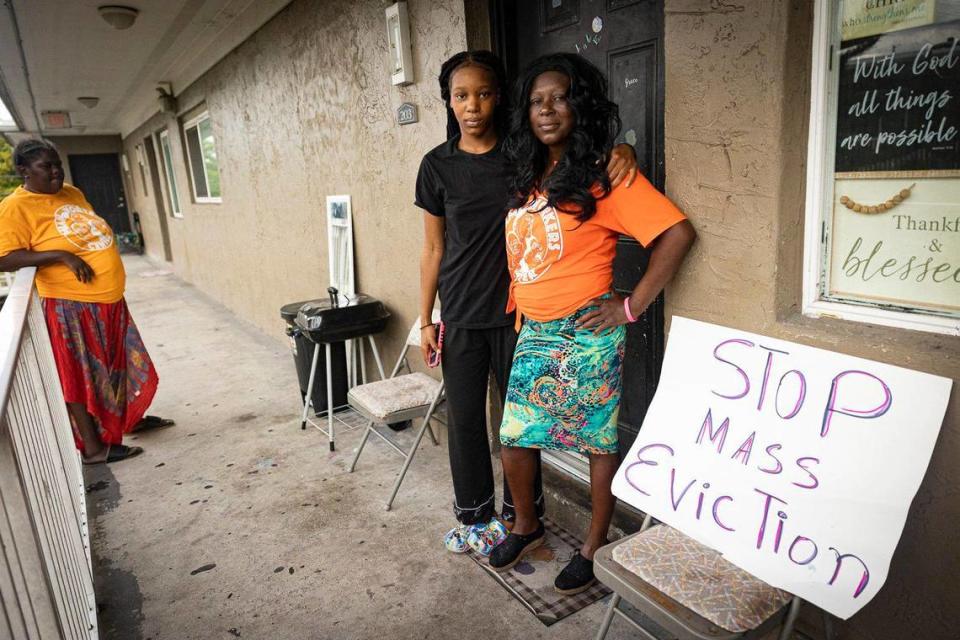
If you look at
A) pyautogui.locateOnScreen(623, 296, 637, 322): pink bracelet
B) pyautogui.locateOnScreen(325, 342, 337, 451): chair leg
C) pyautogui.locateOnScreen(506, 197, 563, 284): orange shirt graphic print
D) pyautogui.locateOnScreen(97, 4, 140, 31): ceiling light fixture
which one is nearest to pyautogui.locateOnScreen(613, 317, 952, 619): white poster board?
pyautogui.locateOnScreen(623, 296, 637, 322): pink bracelet

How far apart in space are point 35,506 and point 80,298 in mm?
2498

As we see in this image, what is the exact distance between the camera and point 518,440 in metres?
2.29

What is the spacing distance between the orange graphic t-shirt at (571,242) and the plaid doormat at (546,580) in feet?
3.64

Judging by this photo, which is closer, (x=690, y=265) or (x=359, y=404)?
(x=690, y=265)

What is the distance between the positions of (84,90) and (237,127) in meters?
4.57

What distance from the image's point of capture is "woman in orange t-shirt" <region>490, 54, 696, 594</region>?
1.92 meters

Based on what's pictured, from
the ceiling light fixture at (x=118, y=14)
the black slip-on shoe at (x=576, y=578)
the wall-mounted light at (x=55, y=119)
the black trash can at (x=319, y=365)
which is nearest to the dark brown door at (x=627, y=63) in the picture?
the black slip-on shoe at (x=576, y=578)

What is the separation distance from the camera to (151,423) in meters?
4.40

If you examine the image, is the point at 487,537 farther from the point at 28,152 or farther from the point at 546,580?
the point at 28,152

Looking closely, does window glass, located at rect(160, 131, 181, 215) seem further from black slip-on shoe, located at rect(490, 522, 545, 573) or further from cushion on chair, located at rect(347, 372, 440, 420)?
black slip-on shoe, located at rect(490, 522, 545, 573)

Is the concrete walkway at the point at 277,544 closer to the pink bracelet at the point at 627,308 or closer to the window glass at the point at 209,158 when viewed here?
the pink bracelet at the point at 627,308

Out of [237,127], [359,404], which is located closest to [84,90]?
[237,127]

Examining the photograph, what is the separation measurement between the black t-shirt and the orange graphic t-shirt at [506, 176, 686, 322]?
7.3 inches

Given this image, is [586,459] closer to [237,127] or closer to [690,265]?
[690,265]
